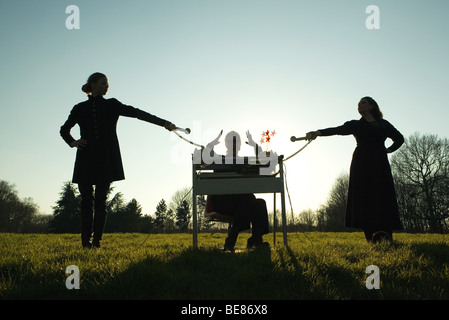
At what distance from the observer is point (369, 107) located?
5559 millimetres

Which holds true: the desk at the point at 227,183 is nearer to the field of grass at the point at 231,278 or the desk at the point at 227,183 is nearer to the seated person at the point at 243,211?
the seated person at the point at 243,211

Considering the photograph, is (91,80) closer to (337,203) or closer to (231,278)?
(231,278)

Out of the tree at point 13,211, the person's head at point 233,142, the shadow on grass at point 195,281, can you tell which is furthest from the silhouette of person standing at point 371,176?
the tree at point 13,211

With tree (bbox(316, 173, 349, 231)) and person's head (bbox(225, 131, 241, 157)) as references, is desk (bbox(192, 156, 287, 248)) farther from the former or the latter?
tree (bbox(316, 173, 349, 231))

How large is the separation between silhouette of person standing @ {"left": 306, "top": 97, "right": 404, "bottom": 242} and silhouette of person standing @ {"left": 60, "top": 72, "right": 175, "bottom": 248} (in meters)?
3.17

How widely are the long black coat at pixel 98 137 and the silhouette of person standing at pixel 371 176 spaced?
3170 mm

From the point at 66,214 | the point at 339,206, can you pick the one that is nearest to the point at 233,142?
the point at 66,214

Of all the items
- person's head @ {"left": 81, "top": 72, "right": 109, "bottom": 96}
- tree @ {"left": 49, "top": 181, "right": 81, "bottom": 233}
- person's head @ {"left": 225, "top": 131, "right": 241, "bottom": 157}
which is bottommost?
tree @ {"left": 49, "top": 181, "right": 81, "bottom": 233}

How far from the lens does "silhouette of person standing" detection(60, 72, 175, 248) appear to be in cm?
479

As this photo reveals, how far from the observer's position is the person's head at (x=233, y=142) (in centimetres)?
543

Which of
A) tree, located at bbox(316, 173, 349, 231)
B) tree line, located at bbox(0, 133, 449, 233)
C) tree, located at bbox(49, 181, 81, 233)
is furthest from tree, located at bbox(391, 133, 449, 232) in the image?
tree, located at bbox(49, 181, 81, 233)
